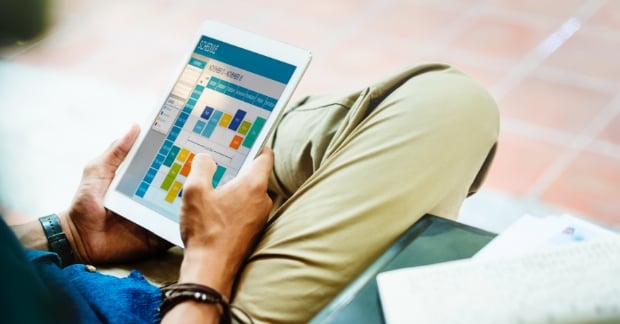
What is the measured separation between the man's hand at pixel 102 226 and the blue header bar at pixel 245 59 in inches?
5.7

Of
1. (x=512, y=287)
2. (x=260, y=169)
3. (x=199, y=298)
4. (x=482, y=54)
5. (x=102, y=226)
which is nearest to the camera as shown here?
(x=512, y=287)

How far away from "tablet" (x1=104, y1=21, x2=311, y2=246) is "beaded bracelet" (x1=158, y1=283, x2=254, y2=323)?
13cm

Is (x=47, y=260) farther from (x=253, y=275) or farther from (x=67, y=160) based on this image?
(x=67, y=160)

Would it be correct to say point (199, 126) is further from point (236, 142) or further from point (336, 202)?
point (336, 202)

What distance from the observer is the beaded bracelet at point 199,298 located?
2.39 ft

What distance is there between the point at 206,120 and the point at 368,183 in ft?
0.85

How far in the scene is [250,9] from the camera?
2.43m

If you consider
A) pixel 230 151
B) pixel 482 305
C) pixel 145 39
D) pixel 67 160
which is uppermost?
pixel 482 305

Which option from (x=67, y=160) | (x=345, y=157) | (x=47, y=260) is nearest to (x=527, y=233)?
(x=345, y=157)

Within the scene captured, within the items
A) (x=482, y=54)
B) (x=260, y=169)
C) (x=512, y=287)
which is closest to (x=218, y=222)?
(x=260, y=169)

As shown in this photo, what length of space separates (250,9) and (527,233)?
1854 millimetres

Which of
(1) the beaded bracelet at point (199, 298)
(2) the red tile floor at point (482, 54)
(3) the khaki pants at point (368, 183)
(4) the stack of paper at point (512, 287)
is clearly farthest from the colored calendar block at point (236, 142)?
(2) the red tile floor at point (482, 54)

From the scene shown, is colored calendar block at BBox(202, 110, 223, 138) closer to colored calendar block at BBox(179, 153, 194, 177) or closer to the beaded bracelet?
colored calendar block at BBox(179, 153, 194, 177)

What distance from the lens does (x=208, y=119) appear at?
36.2 inches
